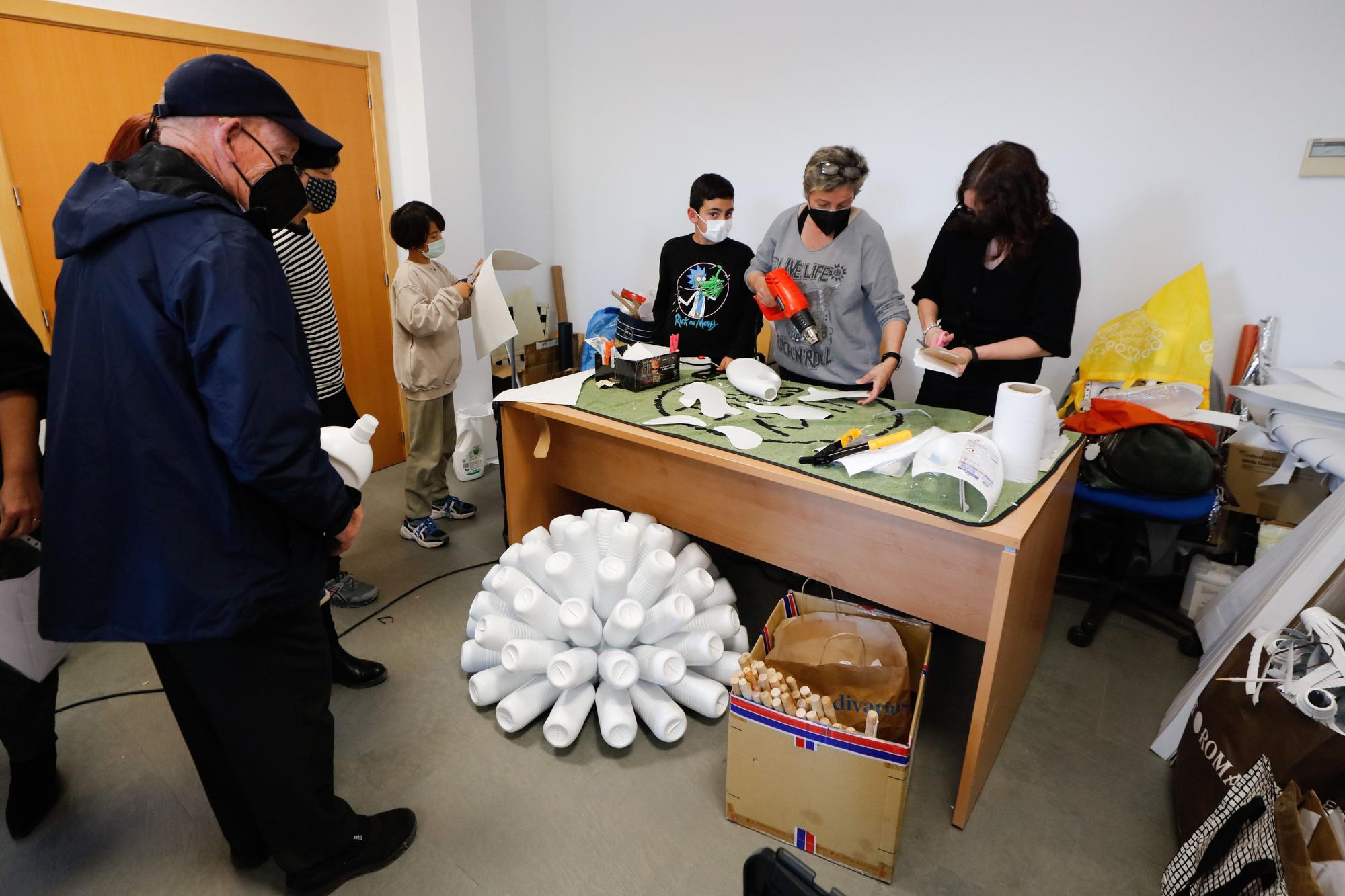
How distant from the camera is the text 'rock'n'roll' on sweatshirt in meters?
2.58

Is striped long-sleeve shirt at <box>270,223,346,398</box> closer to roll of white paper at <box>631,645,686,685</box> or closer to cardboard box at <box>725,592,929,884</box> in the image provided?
roll of white paper at <box>631,645,686,685</box>

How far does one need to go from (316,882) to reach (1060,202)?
309cm

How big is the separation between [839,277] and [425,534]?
184 cm

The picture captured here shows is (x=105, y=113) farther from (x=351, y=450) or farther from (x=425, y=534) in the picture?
(x=351, y=450)

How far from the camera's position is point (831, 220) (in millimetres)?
2141

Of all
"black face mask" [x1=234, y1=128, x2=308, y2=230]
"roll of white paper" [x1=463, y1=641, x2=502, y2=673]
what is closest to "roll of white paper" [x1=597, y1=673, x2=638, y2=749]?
"roll of white paper" [x1=463, y1=641, x2=502, y2=673]

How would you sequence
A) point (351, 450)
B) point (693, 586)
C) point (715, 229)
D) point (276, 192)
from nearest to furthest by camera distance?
1. point (276, 192)
2. point (351, 450)
3. point (693, 586)
4. point (715, 229)

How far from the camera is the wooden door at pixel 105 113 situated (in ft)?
7.87

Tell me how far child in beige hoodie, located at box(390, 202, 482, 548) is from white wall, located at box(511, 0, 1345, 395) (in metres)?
1.33

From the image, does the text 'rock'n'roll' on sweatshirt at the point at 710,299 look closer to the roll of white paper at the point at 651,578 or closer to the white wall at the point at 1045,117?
the white wall at the point at 1045,117

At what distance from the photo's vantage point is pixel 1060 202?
262 centimetres

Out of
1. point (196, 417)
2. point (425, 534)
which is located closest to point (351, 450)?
point (196, 417)

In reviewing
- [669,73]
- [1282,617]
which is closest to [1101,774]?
[1282,617]

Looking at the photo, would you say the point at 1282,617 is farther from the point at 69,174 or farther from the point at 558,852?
the point at 69,174
